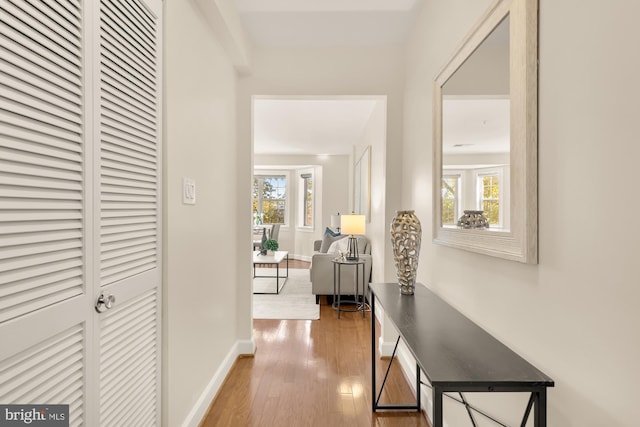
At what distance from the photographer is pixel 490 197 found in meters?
1.31

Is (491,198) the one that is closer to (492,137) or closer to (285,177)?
(492,137)

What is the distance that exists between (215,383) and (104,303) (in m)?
1.41

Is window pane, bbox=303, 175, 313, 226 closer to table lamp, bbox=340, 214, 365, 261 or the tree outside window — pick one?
table lamp, bbox=340, 214, 365, 261

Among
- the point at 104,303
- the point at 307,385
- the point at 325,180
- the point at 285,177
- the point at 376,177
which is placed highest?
the point at 285,177

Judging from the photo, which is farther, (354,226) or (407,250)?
(354,226)

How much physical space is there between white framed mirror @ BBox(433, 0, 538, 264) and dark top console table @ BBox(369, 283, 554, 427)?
31 centimetres

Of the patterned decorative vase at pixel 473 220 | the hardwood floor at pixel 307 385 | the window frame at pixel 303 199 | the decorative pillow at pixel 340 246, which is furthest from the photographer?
the window frame at pixel 303 199

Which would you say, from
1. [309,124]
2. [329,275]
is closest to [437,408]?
[329,275]

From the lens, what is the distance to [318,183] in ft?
26.7

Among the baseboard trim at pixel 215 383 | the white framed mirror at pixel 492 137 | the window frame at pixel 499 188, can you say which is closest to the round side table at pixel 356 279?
the baseboard trim at pixel 215 383

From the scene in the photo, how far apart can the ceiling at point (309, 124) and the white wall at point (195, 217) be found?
1.47 metres

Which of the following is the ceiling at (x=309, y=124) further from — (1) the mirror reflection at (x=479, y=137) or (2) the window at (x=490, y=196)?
(2) the window at (x=490, y=196)

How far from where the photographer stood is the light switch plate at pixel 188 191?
1701 millimetres

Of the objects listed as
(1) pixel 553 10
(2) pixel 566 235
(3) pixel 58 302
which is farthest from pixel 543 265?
(3) pixel 58 302
